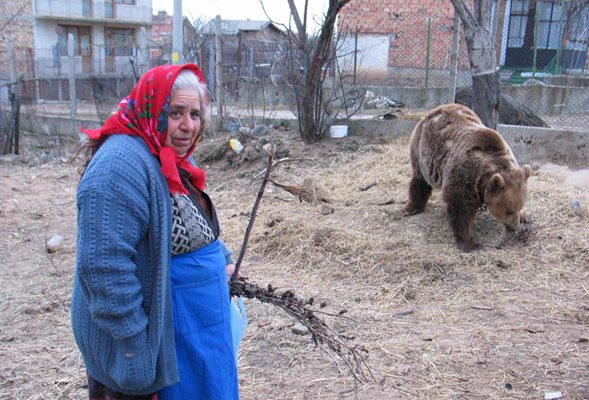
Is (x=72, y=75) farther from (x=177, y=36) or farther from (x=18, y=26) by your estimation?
(x=18, y=26)

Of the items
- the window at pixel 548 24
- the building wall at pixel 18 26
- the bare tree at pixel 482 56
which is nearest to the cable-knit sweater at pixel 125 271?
the bare tree at pixel 482 56

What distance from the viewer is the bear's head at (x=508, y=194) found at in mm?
5898

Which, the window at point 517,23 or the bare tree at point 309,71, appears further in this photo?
the window at point 517,23

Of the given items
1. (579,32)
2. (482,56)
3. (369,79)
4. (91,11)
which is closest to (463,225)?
(482,56)

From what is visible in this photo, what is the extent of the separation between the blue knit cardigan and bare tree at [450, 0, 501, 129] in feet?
23.4

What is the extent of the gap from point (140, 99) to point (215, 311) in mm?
827

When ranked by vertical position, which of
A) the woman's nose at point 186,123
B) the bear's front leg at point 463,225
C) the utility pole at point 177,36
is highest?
the utility pole at point 177,36

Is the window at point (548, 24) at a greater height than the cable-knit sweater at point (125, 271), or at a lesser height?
greater

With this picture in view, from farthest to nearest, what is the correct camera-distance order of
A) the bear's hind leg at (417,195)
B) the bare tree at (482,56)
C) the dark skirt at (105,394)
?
the bare tree at (482,56) → the bear's hind leg at (417,195) → the dark skirt at (105,394)

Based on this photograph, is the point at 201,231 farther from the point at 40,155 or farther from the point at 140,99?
the point at 40,155

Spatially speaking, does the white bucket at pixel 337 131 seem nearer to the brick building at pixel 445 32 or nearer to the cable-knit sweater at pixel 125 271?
the brick building at pixel 445 32

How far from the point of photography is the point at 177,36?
1189 cm

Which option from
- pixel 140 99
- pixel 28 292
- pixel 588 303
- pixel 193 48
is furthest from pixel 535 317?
pixel 193 48

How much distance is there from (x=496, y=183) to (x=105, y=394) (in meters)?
4.60
